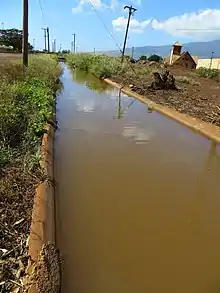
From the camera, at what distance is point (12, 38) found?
5478 centimetres

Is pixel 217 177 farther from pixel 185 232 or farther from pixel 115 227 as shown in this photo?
pixel 115 227

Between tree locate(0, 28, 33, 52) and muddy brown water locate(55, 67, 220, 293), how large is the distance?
161ft

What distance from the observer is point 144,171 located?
240 inches

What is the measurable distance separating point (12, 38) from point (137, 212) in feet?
187

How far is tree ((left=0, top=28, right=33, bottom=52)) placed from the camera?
5298cm

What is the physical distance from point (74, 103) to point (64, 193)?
917 centimetres

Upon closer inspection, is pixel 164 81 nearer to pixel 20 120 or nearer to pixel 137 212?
pixel 20 120

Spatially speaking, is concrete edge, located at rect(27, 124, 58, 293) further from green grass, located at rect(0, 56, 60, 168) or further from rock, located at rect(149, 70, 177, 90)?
rock, located at rect(149, 70, 177, 90)

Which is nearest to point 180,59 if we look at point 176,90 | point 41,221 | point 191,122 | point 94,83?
point 94,83

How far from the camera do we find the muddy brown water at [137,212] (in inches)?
133

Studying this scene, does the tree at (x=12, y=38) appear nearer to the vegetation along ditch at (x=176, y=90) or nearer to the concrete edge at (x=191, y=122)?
the vegetation along ditch at (x=176, y=90)

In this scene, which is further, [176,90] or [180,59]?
[180,59]

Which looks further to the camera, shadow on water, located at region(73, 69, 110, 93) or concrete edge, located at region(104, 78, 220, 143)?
shadow on water, located at region(73, 69, 110, 93)

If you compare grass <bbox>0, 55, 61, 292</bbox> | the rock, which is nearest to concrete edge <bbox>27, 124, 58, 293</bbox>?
Result: grass <bbox>0, 55, 61, 292</bbox>
